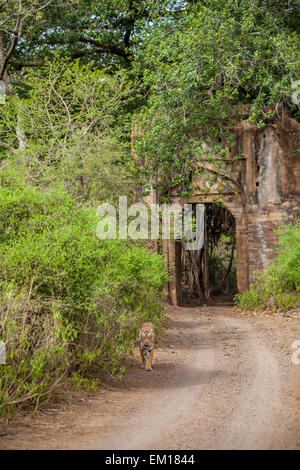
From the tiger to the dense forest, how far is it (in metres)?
0.37

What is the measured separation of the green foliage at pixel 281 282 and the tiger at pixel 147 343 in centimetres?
654

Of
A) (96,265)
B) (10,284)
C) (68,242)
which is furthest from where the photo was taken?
→ (96,265)

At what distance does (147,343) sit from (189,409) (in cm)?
211

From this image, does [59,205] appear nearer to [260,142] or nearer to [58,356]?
[58,356]

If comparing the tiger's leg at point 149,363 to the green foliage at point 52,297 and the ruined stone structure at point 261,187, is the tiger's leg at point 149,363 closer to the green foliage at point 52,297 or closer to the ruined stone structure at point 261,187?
the green foliage at point 52,297

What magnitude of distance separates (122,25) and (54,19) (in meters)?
2.43

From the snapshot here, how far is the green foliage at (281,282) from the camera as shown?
46.2 ft

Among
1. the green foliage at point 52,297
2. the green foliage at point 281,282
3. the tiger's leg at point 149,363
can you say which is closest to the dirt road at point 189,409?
the tiger's leg at point 149,363

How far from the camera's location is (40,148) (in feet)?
47.1

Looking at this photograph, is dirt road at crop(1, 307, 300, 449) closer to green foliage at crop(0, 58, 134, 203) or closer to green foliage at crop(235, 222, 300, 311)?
green foliage at crop(235, 222, 300, 311)

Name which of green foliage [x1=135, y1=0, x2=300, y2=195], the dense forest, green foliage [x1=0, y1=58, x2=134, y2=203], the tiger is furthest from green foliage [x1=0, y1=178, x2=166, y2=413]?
green foliage [x1=135, y1=0, x2=300, y2=195]

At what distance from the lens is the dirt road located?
17.0 feet
